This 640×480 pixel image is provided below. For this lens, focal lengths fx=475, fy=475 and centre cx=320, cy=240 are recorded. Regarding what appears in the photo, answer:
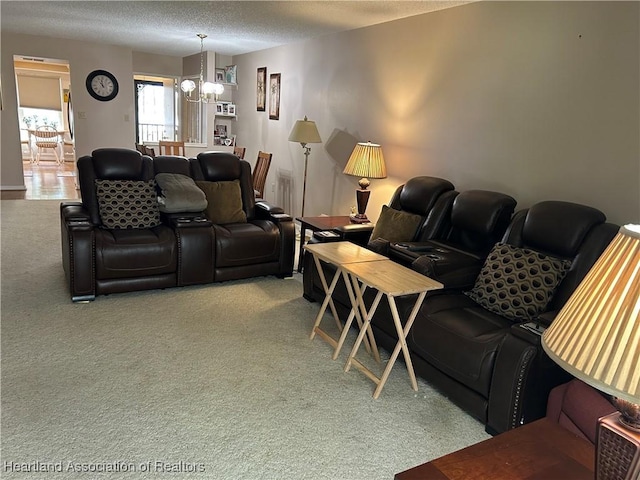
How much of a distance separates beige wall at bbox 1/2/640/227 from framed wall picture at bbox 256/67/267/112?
0.52 meters

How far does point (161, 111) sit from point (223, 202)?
23.8ft

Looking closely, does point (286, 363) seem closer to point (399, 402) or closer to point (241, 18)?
point (399, 402)

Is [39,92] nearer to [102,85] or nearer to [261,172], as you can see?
[102,85]

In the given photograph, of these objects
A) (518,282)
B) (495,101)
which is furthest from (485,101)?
(518,282)

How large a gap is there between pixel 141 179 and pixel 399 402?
115 inches

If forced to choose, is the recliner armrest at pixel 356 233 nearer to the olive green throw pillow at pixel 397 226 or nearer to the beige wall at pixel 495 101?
the olive green throw pillow at pixel 397 226

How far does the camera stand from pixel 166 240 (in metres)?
3.78

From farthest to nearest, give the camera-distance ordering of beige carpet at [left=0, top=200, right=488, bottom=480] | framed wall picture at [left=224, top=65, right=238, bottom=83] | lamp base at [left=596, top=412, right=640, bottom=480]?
framed wall picture at [left=224, top=65, right=238, bottom=83]
beige carpet at [left=0, top=200, right=488, bottom=480]
lamp base at [left=596, top=412, right=640, bottom=480]

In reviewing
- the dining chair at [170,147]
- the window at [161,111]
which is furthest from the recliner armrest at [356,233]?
the window at [161,111]

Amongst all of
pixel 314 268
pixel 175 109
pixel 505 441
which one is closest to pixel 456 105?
pixel 314 268

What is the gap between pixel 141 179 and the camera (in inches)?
164

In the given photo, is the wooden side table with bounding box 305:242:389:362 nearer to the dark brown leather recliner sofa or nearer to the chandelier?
the dark brown leather recliner sofa

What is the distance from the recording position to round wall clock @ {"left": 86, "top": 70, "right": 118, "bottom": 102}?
7953 mm

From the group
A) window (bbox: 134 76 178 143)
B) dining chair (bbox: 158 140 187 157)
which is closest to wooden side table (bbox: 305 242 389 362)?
dining chair (bbox: 158 140 187 157)
